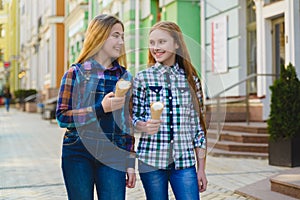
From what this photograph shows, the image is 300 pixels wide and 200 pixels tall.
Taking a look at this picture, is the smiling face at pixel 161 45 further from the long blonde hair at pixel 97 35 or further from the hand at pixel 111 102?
the hand at pixel 111 102

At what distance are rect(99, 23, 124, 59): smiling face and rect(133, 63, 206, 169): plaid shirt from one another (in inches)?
8.1

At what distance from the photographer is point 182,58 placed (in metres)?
2.91

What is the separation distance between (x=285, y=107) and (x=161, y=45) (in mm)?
6283

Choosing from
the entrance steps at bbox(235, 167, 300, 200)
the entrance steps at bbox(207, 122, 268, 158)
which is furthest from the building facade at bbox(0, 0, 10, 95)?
the entrance steps at bbox(235, 167, 300, 200)

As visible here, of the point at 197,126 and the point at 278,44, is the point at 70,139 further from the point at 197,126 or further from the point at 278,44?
the point at 278,44

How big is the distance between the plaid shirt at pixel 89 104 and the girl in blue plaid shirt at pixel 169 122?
0.13 metres

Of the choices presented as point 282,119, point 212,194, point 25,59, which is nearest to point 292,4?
point 282,119

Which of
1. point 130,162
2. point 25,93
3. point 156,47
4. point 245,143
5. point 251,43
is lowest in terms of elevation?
point 245,143

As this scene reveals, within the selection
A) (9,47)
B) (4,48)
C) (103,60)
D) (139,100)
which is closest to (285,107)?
(139,100)

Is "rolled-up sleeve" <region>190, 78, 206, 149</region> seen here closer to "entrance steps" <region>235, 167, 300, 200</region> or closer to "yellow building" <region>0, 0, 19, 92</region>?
"entrance steps" <region>235, 167, 300, 200</region>

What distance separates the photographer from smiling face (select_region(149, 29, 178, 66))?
9.13 feet

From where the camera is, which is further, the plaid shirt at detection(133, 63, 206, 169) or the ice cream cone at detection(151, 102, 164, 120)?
the plaid shirt at detection(133, 63, 206, 169)

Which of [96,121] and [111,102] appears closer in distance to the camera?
[111,102]

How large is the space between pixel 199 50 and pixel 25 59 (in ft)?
173
